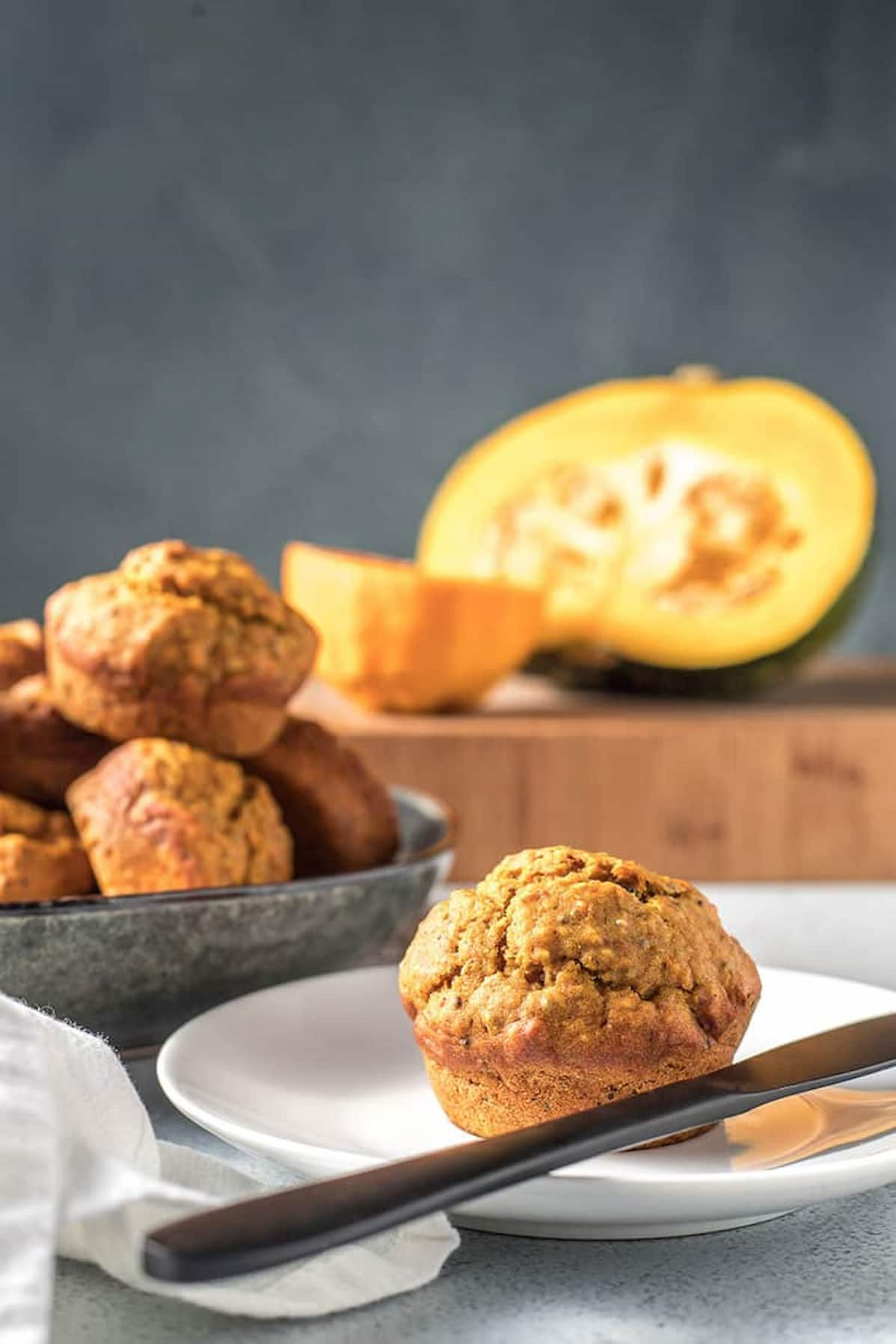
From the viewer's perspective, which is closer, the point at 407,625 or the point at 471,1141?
the point at 471,1141

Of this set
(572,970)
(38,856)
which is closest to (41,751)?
(38,856)

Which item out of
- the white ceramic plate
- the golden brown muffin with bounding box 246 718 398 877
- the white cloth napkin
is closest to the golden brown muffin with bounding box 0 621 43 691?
the golden brown muffin with bounding box 246 718 398 877

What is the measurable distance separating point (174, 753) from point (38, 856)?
0.26 feet

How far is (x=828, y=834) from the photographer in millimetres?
1950

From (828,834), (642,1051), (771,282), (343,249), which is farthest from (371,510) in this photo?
(642,1051)

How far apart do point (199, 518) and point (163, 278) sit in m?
0.44

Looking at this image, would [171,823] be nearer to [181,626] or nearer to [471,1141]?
[181,626]

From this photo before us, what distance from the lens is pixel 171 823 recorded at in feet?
2.52

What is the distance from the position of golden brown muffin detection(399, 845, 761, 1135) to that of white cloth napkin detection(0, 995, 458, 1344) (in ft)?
0.32

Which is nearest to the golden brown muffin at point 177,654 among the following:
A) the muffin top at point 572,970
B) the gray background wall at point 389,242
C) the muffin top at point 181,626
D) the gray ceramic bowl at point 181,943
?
the muffin top at point 181,626

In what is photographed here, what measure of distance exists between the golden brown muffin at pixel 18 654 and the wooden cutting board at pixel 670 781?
0.86 meters

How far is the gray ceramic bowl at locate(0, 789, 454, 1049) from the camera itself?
711mm

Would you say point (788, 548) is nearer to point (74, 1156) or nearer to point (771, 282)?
point (771, 282)

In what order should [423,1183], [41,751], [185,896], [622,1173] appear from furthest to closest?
[41,751] < [185,896] < [622,1173] < [423,1183]
